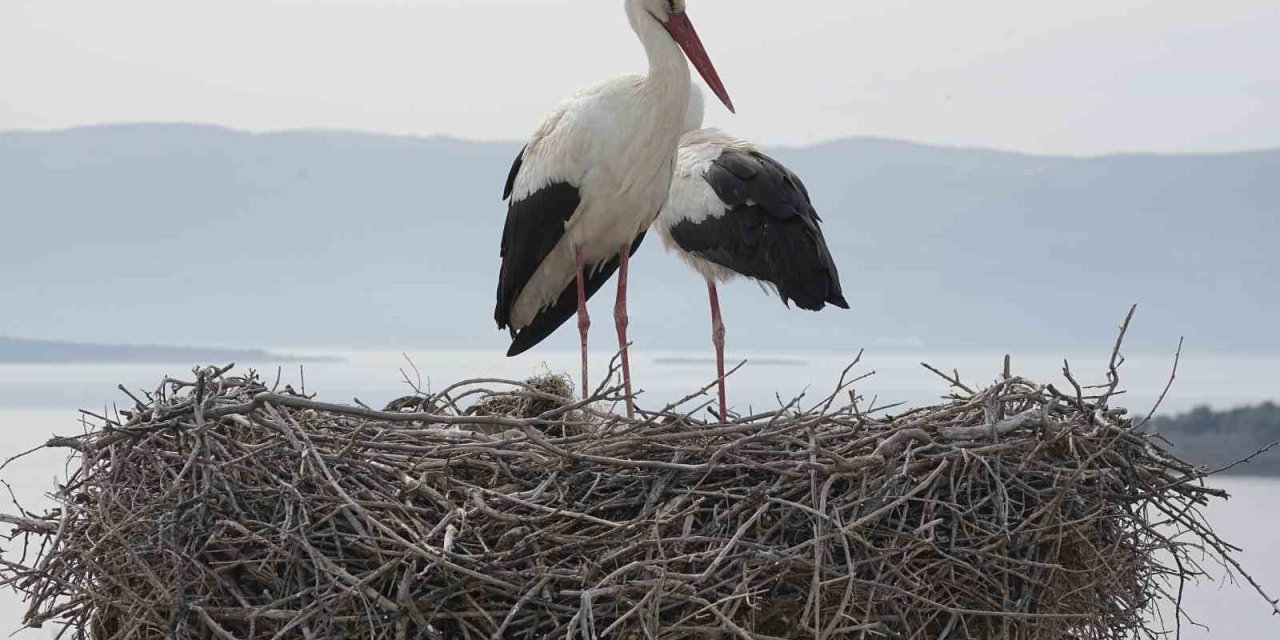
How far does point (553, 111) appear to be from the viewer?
524cm

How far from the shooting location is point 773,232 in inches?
224

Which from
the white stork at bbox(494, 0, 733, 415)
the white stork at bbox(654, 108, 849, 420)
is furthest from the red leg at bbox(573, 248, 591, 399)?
the white stork at bbox(654, 108, 849, 420)

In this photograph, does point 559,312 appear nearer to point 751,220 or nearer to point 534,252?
point 534,252

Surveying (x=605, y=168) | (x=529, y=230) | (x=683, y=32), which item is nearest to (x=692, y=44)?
(x=683, y=32)

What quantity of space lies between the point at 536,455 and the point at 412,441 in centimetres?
33

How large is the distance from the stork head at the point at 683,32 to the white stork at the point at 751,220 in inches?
25.3

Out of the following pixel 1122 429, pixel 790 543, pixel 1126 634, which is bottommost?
pixel 1126 634

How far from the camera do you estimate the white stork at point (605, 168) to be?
16.5 feet

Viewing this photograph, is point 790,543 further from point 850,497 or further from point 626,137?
point 626,137

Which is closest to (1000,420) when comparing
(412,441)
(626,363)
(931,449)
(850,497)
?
(931,449)

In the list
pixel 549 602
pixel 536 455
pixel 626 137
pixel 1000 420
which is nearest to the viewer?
pixel 549 602

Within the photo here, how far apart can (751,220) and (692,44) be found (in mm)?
837

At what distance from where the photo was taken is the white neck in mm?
4992

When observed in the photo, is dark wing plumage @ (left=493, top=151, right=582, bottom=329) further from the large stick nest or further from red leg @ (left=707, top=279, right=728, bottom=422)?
the large stick nest
